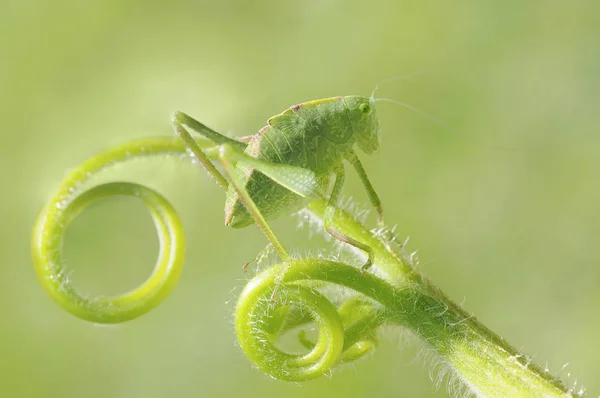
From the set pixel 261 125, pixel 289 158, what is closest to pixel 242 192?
pixel 289 158

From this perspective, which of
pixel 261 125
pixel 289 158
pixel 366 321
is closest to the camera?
pixel 366 321

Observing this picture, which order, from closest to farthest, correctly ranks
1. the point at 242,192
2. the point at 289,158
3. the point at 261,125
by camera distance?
the point at 242,192 < the point at 289,158 < the point at 261,125

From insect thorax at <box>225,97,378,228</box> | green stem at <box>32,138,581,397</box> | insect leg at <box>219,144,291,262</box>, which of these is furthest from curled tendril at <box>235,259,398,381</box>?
insect thorax at <box>225,97,378,228</box>

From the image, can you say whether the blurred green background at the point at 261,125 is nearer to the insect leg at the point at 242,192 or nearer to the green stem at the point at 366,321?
the insect leg at the point at 242,192

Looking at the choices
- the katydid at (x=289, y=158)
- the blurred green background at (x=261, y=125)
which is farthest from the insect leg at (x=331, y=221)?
the blurred green background at (x=261, y=125)

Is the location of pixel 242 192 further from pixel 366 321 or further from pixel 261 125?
pixel 261 125

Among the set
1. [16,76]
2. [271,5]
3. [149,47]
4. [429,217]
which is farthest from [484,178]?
[16,76]

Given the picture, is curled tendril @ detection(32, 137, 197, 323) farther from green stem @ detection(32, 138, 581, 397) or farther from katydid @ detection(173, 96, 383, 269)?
green stem @ detection(32, 138, 581, 397)

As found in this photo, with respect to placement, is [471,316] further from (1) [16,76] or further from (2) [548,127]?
(1) [16,76]
